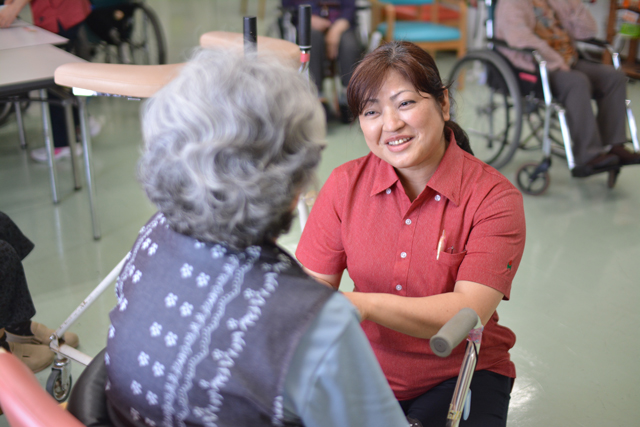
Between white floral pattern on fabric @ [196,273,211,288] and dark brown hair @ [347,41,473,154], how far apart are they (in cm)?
64

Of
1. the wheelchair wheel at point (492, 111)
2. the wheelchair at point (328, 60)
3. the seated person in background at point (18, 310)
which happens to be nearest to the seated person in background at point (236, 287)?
the seated person in background at point (18, 310)

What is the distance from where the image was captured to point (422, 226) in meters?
1.24

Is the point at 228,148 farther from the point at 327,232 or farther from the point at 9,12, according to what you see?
the point at 9,12

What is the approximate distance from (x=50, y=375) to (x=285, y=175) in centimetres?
135

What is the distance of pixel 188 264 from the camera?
2.62 ft

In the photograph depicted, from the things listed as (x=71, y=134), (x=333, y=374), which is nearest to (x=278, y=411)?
(x=333, y=374)

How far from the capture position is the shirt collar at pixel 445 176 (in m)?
1.22

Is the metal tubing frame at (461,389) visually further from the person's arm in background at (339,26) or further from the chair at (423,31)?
the chair at (423,31)

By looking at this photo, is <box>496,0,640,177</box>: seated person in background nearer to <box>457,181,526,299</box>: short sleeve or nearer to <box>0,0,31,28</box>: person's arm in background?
<box>457,181,526,299</box>: short sleeve

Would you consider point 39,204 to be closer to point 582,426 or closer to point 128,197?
point 128,197

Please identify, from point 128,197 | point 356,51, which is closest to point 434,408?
point 128,197

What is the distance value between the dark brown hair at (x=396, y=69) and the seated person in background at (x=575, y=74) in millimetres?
2074

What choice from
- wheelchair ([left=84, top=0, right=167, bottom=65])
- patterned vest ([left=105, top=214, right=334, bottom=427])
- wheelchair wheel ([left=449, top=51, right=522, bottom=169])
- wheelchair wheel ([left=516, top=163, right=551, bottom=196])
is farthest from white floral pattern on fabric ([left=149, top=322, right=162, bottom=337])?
wheelchair ([left=84, top=0, right=167, bottom=65])

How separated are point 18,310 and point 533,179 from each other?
8.20ft
